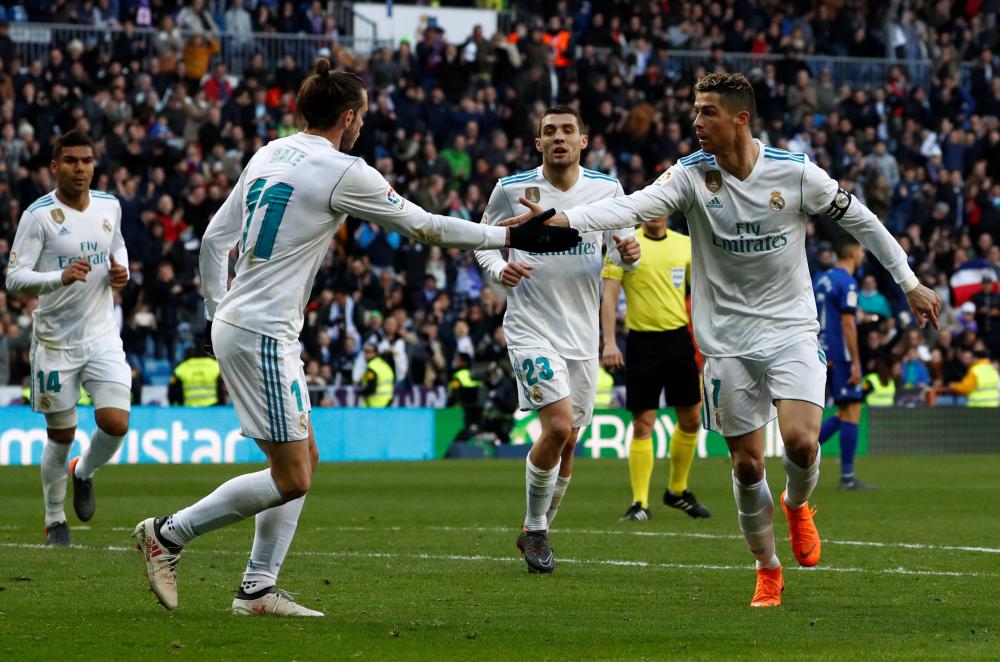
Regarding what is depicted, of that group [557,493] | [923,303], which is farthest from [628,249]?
[923,303]

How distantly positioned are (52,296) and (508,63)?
20.6m

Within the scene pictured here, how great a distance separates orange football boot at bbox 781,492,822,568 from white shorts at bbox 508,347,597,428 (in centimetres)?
162

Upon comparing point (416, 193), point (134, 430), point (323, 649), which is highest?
point (323, 649)

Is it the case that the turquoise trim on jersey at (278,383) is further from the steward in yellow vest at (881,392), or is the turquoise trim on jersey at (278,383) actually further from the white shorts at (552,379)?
the steward in yellow vest at (881,392)

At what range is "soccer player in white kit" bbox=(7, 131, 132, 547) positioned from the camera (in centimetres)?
1084

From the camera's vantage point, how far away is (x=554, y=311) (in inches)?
388

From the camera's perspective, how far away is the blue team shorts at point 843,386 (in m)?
16.7

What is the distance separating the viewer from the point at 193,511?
7.29 m

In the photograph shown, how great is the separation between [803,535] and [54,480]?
17.0 feet

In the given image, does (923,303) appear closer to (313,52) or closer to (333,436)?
(333,436)

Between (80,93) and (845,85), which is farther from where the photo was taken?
(845,85)

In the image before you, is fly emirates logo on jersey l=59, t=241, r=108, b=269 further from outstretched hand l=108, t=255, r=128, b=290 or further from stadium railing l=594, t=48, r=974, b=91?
stadium railing l=594, t=48, r=974, b=91

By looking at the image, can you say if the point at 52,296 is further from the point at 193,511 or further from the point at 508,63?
the point at 508,63

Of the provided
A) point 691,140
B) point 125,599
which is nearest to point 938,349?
point 691,140
